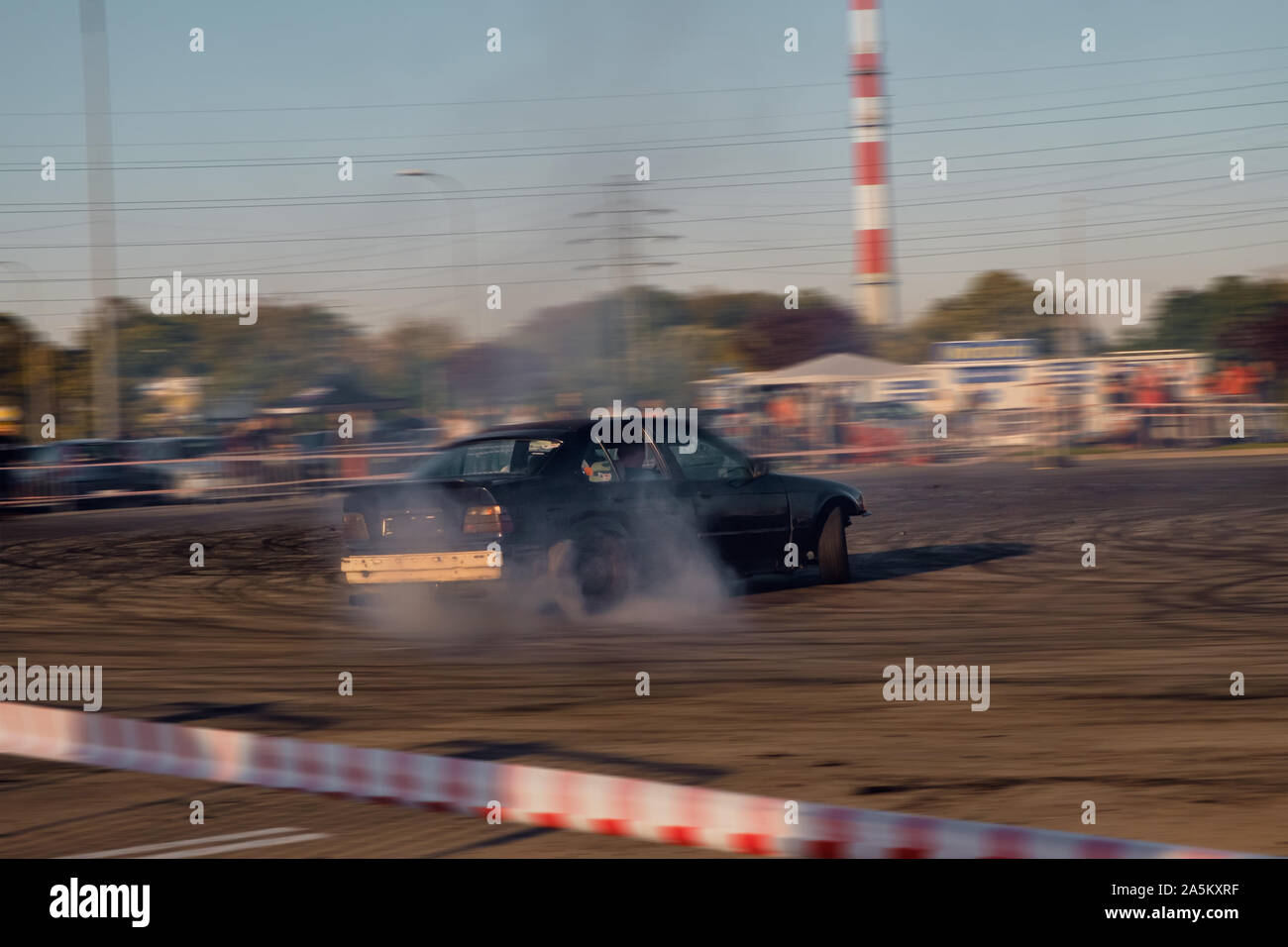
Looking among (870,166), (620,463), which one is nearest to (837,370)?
(870,166)

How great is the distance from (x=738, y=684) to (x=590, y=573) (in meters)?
2.71

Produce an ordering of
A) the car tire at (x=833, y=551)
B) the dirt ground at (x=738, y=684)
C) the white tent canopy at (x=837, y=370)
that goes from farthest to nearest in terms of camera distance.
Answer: the white tent canopy at (x=837, y=370), the car tire at (x=833, y=551), the dirt ground at (x=738, y=684)

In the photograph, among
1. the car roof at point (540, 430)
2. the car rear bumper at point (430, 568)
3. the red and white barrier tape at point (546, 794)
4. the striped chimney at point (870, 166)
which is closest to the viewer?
the red and white barrier tape at point (546, 794)

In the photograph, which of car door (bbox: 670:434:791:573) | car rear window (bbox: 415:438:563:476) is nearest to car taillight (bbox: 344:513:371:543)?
car rear window (bbox: 415:438:563:476)

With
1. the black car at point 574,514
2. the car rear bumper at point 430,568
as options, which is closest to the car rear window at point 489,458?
the black car at point 574,514

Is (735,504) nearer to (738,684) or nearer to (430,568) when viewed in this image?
(430,568)

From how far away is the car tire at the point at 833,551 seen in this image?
40.9ft

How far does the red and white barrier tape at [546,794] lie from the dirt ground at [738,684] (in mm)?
112

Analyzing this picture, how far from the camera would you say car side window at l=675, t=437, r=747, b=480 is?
11.8m

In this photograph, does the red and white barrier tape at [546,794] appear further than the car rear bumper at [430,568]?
No

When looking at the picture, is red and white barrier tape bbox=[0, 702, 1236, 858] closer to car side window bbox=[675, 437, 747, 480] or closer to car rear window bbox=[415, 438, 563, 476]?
car rear window bbox=[415, 438, 563, 476]

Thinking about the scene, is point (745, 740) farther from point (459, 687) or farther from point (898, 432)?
point (898, 432)

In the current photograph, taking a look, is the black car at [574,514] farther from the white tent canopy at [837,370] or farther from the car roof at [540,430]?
the white tent canopy at [837,370]
